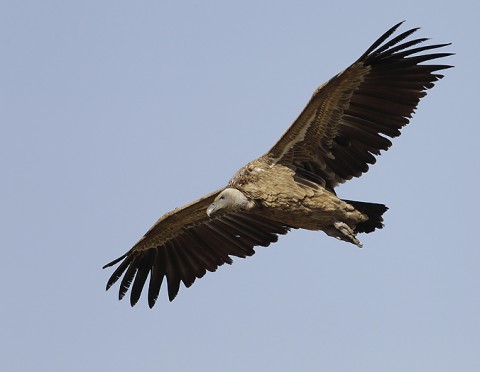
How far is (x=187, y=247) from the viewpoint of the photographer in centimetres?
1952

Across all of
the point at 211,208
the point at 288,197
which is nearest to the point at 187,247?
the point at 211,208

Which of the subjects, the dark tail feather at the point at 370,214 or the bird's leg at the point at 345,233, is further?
the dark tail feather at the point at 370,214

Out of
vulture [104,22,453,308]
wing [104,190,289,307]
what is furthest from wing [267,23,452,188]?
wing [104,190,289,307]

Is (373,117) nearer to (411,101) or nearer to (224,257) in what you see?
(411,101)

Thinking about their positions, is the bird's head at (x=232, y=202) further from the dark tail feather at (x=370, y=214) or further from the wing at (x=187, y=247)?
the wing at (x=187, y=247)

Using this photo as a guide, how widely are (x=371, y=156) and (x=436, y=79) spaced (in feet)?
4.75

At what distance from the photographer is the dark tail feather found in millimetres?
Result: 17234

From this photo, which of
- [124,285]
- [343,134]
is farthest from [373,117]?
[124,285]

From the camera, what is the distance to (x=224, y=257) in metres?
19.4

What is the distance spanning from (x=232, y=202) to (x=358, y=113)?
6.76ft

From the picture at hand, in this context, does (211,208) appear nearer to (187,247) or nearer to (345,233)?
(345,233)

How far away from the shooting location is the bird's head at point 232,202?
1683 cm

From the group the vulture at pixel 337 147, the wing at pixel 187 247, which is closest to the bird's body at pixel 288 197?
the vulture at pixel 337 147

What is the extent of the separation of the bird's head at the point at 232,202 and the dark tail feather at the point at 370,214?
143 cm
